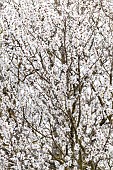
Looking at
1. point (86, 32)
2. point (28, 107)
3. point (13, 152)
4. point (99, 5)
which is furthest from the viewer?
point (99, 5)

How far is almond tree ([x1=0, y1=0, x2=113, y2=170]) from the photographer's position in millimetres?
8055

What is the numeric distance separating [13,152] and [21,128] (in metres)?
0.56

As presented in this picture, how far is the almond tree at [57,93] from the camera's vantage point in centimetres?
805

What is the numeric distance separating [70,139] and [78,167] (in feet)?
1.86

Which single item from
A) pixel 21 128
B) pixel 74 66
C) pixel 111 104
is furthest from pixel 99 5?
pixel 21 128

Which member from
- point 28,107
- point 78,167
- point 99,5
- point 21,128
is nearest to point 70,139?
A: point 78,167

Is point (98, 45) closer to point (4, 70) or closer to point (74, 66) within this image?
point (74, 66)

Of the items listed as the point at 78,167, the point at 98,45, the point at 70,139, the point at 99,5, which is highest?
the point at 99,5

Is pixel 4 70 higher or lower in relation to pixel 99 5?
lower

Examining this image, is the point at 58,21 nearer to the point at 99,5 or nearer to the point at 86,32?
the point at 86,32

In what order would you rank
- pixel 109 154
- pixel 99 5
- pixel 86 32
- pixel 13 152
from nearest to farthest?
pixel 109 154
pixel 13 152
pixel 86 32
pixel 99 5

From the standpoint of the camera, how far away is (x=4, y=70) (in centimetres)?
1083

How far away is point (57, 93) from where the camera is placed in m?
8.00

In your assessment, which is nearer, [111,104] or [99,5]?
[111,104]
